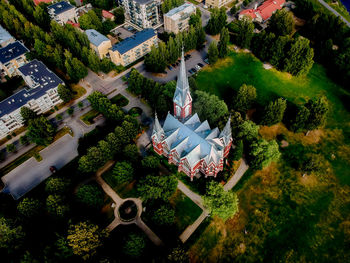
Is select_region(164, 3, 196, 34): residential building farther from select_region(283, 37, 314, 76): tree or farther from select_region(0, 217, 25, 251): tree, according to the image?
select_region(0, 217, 25, 251): tree

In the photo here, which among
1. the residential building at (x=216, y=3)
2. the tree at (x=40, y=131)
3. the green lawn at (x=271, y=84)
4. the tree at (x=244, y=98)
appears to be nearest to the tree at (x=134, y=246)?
the tree at (x=40, y=131)

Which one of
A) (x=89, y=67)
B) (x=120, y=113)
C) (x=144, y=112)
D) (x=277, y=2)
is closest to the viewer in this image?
(x=120, y=113)

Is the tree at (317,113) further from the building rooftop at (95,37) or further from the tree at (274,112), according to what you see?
the building rooftop at (95,37)

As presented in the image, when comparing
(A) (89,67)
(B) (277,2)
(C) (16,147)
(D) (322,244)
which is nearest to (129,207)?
(C) (16,147)

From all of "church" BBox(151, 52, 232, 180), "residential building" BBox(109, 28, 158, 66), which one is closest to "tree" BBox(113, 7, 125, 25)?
"residential building" BBox(109, 28, 158, 66)

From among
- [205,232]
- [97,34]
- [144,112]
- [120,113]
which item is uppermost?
[97,34]

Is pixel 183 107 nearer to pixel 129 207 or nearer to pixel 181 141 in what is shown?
pixel 181 141

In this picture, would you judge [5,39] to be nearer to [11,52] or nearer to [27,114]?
[11,52]
